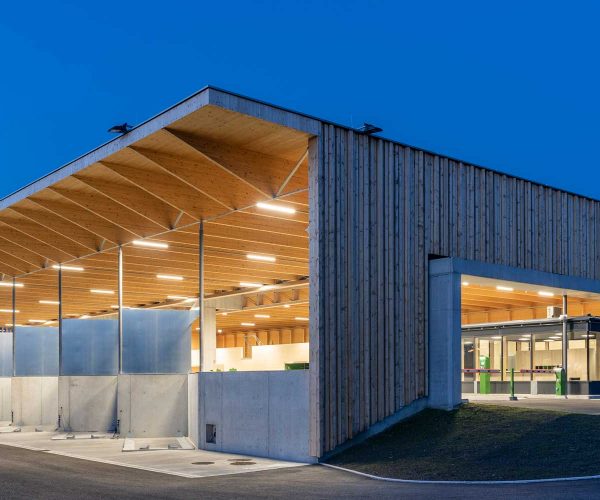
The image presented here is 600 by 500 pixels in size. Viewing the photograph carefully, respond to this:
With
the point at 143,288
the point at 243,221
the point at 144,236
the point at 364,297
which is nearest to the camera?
the point at 364,297

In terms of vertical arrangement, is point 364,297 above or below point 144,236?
below

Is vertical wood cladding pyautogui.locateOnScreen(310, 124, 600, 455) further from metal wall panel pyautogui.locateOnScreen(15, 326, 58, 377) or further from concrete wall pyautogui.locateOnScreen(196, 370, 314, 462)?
metal wall panel pyautogui.locateOnScreen(15, 326, 58, 377)

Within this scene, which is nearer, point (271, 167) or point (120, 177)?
point (271, 167)

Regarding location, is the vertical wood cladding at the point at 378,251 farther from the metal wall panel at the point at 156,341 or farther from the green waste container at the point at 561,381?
the green waste container at the point at 561,381

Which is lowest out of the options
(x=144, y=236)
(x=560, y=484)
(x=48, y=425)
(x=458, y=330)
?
(x=48, y=425)

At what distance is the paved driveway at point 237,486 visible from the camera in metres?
12.0

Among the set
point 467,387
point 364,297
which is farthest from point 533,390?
point 364,297

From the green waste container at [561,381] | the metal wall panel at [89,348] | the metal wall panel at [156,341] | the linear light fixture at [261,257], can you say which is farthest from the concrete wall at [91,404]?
the green waste container at [561,381]

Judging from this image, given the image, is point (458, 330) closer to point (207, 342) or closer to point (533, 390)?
point (533, 390)

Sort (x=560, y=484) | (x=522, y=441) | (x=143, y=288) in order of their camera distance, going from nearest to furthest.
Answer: (x=560, y=484)
(x=522, y=441)
(x=143, y=288)

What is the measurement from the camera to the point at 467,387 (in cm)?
3656

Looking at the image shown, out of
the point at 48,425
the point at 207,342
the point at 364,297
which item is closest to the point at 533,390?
the point at 207,342

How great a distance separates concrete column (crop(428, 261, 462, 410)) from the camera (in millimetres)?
18938

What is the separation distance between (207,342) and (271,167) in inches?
760
